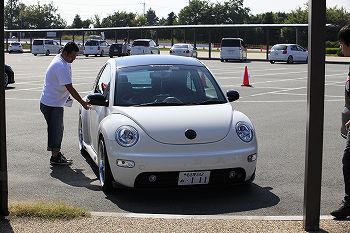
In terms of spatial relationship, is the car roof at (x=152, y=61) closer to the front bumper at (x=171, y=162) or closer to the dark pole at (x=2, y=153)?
the front bumper at (x=171, y=162)

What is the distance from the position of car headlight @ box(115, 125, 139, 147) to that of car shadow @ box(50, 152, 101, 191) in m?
0.85

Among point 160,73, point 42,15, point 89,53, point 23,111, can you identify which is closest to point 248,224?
point 160,73

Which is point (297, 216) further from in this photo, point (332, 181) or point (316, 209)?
point (332, 181)

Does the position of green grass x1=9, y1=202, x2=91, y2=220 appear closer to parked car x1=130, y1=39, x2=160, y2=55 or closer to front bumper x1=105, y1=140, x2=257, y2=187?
front bumper x1=105, y1=140, x2=257, y2=187

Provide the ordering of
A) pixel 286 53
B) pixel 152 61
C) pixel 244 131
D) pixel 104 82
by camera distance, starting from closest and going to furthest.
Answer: pixel 244 131 < pixel 152 61 < pixel 104 82 < pixel 286 53

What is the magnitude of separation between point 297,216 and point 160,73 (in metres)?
2.89

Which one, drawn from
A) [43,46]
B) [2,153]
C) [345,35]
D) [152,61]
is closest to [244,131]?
[345,35]

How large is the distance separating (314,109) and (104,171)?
272 cm

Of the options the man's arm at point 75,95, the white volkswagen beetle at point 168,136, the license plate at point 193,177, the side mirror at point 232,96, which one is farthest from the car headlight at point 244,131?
the man's arm at point 75,95

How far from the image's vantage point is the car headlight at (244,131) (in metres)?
6.56

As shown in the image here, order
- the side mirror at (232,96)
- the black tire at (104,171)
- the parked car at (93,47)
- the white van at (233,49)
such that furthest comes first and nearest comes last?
1. the parked car at (93,47)
2. the white van at (233,49)
3. the side mirror at (232,96)
4. the black tire at (104,171)

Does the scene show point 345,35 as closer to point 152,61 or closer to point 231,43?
point 152,61

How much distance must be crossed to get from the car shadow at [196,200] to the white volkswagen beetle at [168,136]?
7.7 inches

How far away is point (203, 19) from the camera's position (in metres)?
95.6
